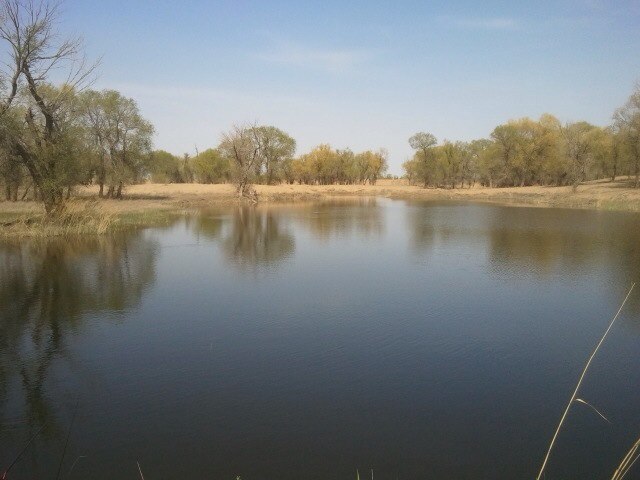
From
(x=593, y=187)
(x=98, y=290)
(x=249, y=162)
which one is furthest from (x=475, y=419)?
(x=593, y=187)

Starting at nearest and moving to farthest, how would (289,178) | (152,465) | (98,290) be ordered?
(152,465) < (98,290) < (289,178)

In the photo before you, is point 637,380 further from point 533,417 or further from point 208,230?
point 208,230

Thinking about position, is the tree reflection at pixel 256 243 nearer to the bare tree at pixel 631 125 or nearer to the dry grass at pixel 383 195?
the dry grass at pixel 383 195

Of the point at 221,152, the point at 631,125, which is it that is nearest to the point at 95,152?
the point at 221,152

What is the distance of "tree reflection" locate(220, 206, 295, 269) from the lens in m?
16.4

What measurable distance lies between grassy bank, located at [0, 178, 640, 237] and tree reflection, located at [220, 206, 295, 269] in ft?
20.9

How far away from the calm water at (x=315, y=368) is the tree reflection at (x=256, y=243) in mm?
1211

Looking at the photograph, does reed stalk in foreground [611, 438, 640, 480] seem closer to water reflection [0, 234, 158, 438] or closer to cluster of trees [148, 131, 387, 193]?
water reflection [0, 234, 158, 438]

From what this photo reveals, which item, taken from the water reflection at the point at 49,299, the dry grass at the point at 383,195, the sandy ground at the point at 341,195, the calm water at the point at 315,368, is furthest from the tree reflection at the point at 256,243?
the dry grass at the point at 383,195

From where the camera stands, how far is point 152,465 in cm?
472

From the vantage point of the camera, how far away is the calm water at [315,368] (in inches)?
193

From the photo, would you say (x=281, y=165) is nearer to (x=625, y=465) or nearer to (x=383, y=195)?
(x=383, y=195)

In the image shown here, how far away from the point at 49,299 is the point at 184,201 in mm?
36844

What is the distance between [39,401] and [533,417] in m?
6.37
